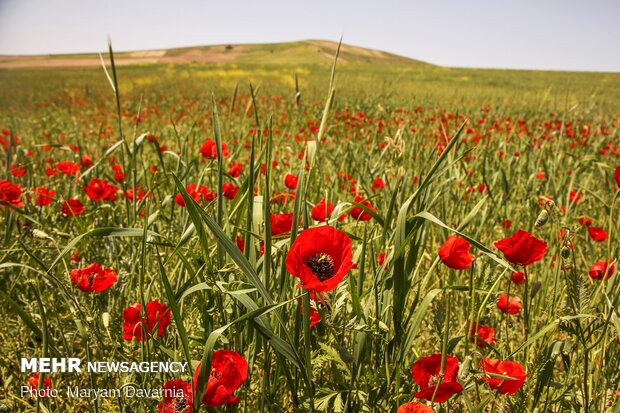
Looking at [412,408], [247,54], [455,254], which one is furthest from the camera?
[247,54]

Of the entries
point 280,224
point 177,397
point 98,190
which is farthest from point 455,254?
point 98,190

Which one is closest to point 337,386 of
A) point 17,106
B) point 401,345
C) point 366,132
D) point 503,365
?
point 401,345

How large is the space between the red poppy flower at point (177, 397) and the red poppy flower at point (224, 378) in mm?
83

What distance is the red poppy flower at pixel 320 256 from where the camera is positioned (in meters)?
0.68

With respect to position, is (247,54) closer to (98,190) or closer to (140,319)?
(98,190)

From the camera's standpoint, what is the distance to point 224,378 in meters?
0.74

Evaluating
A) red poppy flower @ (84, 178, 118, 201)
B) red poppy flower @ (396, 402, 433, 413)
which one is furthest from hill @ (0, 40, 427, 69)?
red poppy flower @ (396, 402, 433, 413)

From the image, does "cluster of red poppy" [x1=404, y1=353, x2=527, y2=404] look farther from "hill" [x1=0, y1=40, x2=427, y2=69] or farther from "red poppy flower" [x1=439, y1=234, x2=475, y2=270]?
"hill" [x1=0, y1=40, x2=427, y2=69]

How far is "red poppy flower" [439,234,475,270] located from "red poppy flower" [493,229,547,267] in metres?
0.09

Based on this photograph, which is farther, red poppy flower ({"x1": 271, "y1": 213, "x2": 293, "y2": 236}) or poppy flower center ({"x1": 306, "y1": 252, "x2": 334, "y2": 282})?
red poppy flower ({"x1": 271, "y1": 213, "x2": 293, "y2": 236})

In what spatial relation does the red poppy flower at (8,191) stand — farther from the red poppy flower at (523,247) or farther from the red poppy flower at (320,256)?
the red poppy flower at (523,247)

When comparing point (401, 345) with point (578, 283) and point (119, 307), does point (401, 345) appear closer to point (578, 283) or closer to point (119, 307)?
point (578, 283)

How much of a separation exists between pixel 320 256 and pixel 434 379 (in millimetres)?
347

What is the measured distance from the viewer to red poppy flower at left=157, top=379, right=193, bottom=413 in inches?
32.2
